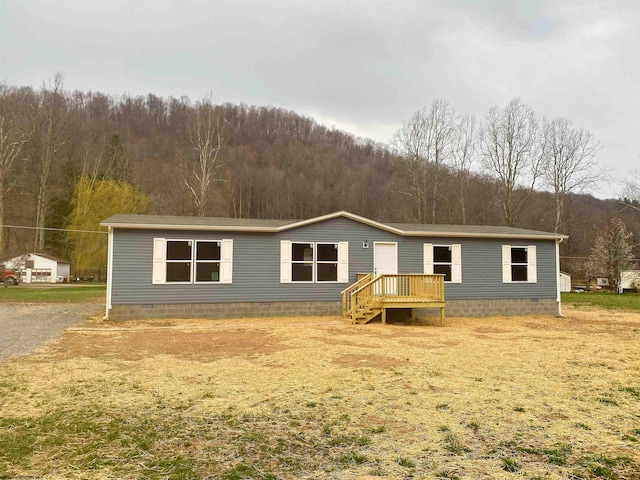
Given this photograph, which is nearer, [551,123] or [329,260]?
[329,260]

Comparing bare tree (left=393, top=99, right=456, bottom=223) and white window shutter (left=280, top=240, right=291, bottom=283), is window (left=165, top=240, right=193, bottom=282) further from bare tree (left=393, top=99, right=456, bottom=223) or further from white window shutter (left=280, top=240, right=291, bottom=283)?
bare tree (left=393, top=99, right=456, bottom=223)

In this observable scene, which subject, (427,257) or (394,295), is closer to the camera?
(394,295)

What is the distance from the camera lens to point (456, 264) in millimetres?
14617

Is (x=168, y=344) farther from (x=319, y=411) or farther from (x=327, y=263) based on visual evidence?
(x=327, y=263)

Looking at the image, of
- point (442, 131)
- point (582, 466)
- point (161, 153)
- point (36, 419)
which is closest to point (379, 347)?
point (582, 466)

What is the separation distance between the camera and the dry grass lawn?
3205mm

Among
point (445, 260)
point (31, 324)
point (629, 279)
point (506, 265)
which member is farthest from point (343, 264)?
point (629, 279)

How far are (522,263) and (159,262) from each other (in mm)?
12094

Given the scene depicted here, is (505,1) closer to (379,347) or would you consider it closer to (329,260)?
(329,260)

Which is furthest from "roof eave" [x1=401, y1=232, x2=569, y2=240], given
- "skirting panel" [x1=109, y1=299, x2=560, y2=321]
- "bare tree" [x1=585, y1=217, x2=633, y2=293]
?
"bare tree" [x1=585, y1=217, x2=633, y2=293]

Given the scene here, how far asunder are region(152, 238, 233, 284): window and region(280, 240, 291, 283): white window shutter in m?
1.55

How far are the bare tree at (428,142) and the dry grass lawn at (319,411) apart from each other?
23.1 meters

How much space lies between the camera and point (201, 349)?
8.05 m

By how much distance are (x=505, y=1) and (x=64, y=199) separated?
34.9m
